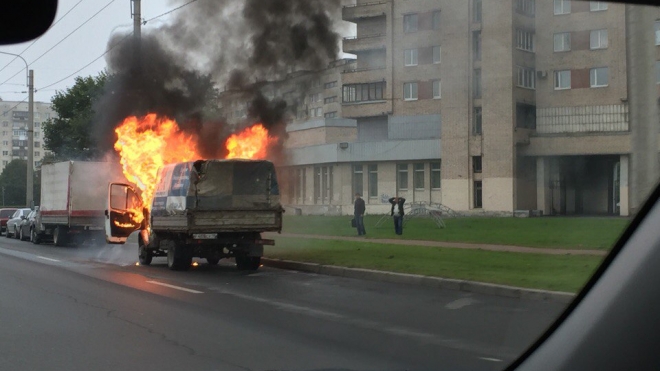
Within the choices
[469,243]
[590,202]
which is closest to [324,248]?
[469,243]

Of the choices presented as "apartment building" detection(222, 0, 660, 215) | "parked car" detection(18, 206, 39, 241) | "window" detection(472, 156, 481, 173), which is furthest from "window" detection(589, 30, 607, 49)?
"parked car" detection(18, 206, 39, 241)

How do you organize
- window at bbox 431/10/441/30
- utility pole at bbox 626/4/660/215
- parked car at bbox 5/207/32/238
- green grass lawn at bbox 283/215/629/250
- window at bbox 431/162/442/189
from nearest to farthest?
utility pole at bbox 626/4/660/215
green grass lawn at bbox 283/215/629/250
window at bbox 431/10/441/30
window at bbox 431/162/442/189
parked car at bbox 5/207/32/238

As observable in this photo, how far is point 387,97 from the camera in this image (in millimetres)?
38719

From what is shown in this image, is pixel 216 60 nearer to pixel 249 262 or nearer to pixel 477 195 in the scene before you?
pixel 249 262

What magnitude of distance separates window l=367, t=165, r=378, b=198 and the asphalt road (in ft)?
112

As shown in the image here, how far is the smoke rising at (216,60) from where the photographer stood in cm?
2288

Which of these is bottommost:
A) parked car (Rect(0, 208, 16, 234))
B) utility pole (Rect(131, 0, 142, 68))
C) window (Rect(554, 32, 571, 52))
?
parked car (Rect(0, 208, 16, 234))

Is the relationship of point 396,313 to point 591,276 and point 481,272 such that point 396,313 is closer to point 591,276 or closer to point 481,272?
point 481,272

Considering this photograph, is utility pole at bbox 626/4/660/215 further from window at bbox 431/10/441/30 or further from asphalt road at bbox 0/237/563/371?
window at bbox 431/10/441/30

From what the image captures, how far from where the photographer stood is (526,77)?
999 cm

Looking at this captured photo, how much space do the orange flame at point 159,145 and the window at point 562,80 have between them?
62.1ft

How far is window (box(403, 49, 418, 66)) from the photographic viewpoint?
848 inches

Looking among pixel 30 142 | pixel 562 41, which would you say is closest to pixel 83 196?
pixel 30 142

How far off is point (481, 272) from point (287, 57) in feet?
36.3
